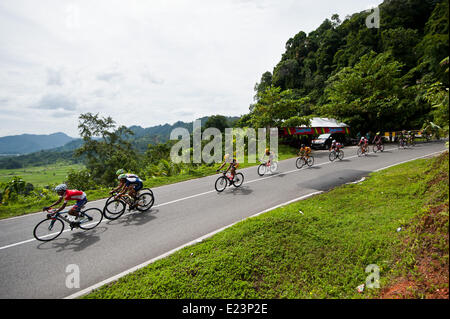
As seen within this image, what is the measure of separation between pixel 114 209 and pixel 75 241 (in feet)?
5.61

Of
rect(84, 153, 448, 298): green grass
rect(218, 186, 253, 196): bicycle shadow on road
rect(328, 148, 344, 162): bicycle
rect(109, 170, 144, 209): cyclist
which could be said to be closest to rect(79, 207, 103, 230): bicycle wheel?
rect(109, 170, 144, 209): cyclist

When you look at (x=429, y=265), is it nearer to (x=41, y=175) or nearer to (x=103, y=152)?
(x=103, y=152)

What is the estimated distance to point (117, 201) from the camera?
7.45 metres

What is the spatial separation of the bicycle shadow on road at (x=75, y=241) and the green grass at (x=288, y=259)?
2430 mm

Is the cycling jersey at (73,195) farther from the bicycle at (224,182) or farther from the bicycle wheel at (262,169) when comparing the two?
the bicycle wheel at (262,169)

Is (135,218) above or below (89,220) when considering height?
below

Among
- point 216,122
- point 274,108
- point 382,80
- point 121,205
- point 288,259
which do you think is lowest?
point 288,259

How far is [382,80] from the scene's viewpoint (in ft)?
84.9

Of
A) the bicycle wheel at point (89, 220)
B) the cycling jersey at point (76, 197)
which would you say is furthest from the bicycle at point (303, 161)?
the cycling jersey at point (76, 197)

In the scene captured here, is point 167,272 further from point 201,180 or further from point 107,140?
point 107,140

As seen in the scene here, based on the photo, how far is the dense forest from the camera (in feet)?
11.1

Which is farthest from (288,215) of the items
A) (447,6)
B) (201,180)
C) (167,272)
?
(201,180)

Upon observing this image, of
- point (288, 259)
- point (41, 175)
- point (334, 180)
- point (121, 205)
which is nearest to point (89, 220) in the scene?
point (121, 205)
